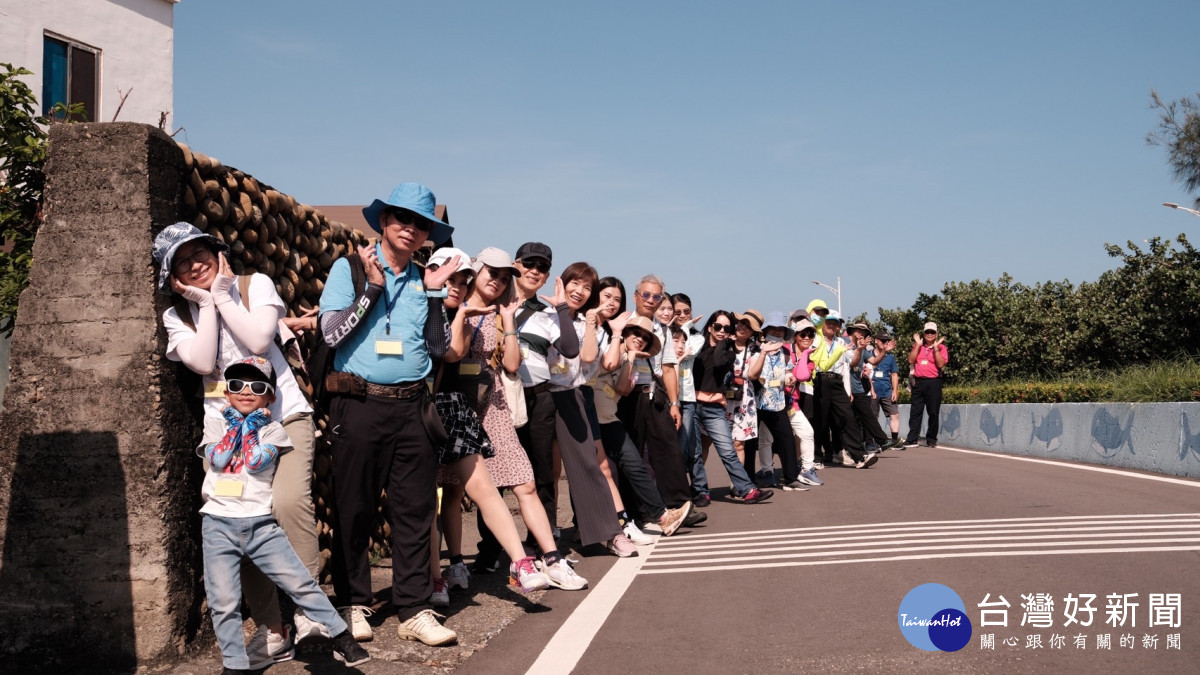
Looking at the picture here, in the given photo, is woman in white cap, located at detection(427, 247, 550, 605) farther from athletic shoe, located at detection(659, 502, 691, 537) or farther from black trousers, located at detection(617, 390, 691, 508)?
black trousers, located at detection(617, 390, 691, 508)

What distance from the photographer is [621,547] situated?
851 centimetres

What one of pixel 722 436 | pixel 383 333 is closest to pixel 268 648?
pixel 383 333

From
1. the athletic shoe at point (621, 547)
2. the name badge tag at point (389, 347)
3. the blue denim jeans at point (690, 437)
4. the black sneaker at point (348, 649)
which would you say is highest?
the name badge tag at point (389, 347)

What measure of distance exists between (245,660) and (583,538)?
3.84m

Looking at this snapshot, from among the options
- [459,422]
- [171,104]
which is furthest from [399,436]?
[171,104]

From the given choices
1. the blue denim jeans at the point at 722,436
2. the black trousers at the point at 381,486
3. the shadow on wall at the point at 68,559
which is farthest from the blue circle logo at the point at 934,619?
the blue denim jeans at the point at 722,436

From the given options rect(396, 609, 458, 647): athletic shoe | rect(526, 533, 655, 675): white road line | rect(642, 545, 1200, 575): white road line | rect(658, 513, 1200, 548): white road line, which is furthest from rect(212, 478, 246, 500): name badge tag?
rect(658, 513, 1200, 548): white road line

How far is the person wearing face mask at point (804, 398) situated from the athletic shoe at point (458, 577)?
6.73 m

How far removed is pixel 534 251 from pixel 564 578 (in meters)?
2.17

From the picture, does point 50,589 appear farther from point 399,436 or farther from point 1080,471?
point 1080,471

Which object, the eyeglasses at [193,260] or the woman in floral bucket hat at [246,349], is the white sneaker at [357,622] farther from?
the eyeglasses at [193,260]

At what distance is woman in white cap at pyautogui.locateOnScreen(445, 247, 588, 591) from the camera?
6.92m

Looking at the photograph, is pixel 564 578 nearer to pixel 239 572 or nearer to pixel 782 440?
pixel 239 572

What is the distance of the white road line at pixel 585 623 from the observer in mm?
5223
